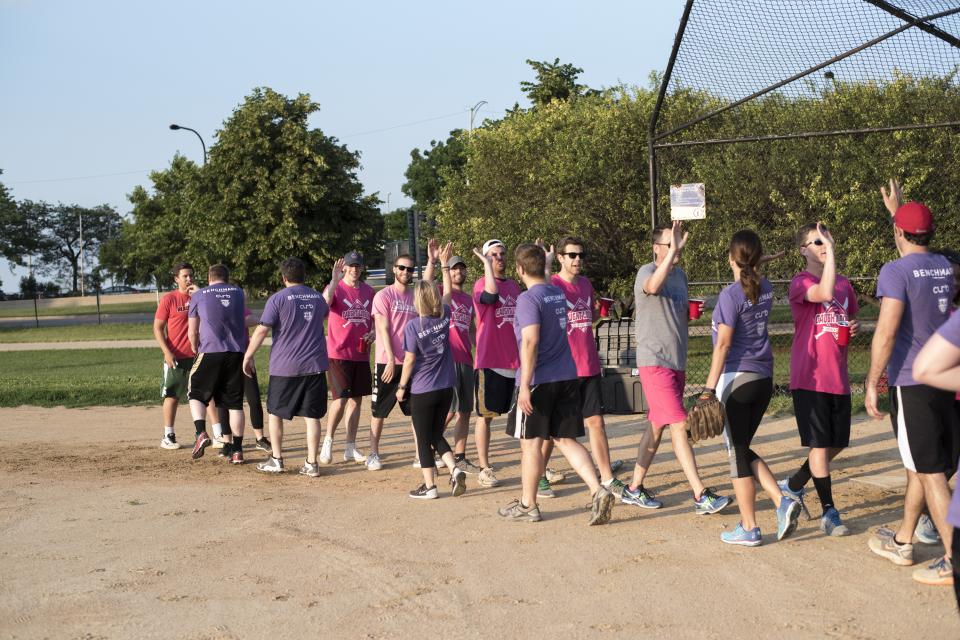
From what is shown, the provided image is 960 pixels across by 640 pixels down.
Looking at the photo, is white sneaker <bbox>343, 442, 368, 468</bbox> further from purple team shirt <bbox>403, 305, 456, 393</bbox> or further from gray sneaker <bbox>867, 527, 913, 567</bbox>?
gray sneaker <bbox>867, 527, 913, 567</bbox>

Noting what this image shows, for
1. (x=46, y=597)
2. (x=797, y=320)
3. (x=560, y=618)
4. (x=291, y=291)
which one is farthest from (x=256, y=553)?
(x=797, y=320)

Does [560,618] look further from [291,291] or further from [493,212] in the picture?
[493,212]

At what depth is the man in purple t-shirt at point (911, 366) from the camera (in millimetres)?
5102

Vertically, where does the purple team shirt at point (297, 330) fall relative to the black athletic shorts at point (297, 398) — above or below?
above

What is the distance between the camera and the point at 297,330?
865 cm

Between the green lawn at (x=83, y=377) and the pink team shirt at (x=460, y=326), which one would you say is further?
the green lawn at (x=83, y=377)

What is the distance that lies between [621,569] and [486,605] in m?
0.95

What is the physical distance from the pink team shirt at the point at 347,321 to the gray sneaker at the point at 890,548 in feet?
16.0

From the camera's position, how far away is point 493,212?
21422 mm

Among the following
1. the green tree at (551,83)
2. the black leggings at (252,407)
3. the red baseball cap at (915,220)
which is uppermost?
the green tree at (551,83)

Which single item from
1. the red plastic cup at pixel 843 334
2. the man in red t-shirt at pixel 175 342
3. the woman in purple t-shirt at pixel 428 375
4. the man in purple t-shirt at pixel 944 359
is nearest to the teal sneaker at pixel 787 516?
the red plastic cup at pixel 843 334

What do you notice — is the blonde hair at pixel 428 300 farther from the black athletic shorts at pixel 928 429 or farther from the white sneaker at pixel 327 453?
the black athletic shorts at pixel 928 429

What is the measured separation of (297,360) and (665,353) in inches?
131

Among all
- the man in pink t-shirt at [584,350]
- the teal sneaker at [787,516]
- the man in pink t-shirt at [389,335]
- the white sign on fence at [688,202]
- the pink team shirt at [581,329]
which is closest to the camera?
the teal sneaker at [787,516]
